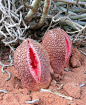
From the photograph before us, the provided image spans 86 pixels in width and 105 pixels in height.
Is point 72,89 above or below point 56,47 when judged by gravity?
below

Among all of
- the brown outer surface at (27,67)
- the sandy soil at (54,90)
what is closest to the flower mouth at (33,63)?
the brown outer surface at (27,67)

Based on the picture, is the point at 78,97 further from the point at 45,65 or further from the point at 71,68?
the point at 71,68

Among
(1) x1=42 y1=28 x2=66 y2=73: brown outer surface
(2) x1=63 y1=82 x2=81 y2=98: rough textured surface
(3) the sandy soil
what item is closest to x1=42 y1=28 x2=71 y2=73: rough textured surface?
(1) x1=42 y1=28 x2=66 y2=73: brown outer surface

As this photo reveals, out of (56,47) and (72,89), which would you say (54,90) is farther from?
(56,47)

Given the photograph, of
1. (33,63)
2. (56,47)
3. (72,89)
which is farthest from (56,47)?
(72,89)

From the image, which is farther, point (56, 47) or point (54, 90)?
point (56, 47)

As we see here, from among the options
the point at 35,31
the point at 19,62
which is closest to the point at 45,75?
the point at 19,62

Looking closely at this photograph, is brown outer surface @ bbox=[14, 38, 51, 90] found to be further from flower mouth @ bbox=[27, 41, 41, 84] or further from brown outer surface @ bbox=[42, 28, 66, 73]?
brown outer surface @ bbox=[42, 28, 66, 73]
